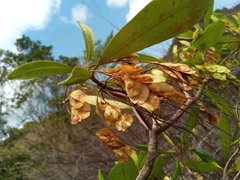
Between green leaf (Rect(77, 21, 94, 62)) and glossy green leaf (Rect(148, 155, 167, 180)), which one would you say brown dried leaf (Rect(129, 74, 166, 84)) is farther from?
glossy green leaf (Rect(148, 155, 167, 180))

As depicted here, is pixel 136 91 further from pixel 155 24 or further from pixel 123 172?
pixel 123 172

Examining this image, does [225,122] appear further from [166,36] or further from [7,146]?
[7,146]

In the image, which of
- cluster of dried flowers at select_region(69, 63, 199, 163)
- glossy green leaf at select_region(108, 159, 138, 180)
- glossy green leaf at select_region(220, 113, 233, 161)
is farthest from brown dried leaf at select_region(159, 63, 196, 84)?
glossy green leaf at select_region(220, 113, 233, 161)

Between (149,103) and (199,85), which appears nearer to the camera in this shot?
(149,103)

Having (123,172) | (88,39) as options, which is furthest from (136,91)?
(123,172)

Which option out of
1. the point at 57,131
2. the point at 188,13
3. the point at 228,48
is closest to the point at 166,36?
the point at 188,13

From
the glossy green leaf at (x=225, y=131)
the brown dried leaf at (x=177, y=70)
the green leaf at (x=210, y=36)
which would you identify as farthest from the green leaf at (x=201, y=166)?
the brown dried leaf at (x=177, y=70)
